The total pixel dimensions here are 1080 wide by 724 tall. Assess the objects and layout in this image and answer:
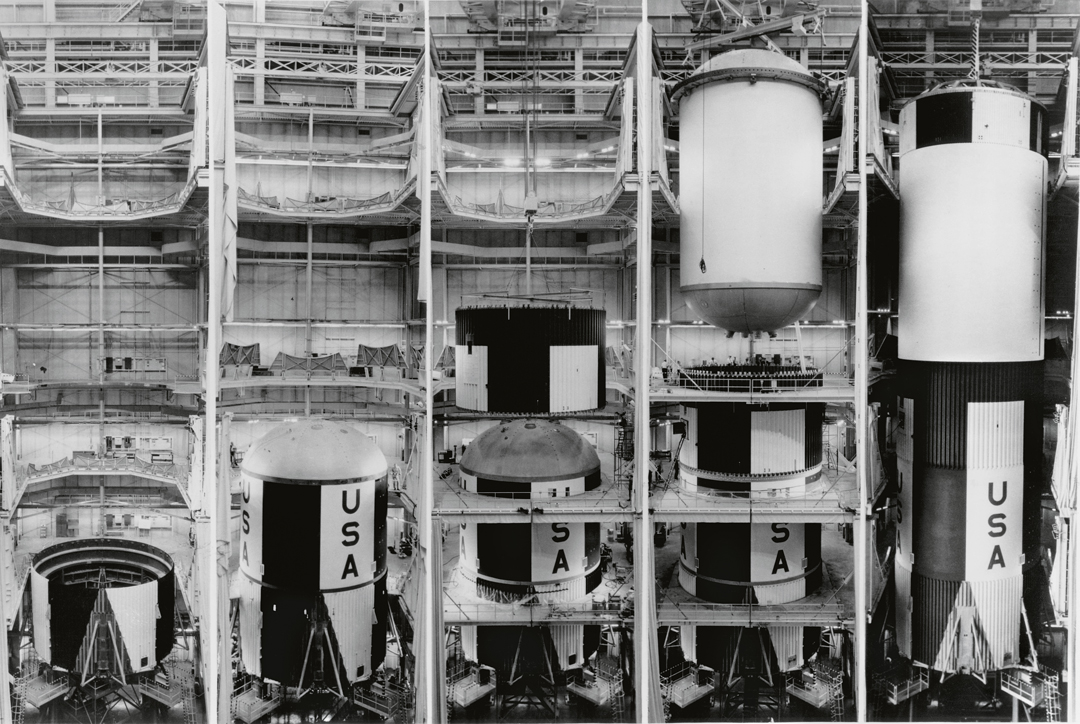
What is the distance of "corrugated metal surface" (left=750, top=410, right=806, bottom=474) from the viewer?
42.6 ft

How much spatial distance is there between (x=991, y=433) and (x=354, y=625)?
1240 cm

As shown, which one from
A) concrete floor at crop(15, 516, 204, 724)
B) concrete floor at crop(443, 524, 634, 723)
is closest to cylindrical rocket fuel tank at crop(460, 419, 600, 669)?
concrete floor at crop(443, 524, 634, 723)

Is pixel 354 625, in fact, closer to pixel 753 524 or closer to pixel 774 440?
pixel 753 524

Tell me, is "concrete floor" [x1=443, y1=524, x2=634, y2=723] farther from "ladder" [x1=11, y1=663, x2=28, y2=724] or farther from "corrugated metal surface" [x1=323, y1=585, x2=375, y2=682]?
"ladder" [x1=11, y1=663, x2=28, y2=724]

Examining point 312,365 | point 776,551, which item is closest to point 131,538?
point 312,365

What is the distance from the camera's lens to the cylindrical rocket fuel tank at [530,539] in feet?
44.1

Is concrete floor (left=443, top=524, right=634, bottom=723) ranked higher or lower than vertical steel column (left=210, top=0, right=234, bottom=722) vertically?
lower

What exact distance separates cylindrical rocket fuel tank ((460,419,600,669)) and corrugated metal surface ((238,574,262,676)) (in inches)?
167

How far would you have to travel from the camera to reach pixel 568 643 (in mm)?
13953

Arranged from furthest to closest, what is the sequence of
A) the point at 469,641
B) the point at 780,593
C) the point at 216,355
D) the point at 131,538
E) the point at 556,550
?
1. the point at 131,538
2. the point at 469,641
3. the point at 556,550
4. the point at 780,593
5. the point at 216,355

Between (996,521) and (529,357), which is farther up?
(529,357)

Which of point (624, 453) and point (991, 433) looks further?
point (624, 453)

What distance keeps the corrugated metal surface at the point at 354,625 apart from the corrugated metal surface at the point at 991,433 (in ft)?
38.1

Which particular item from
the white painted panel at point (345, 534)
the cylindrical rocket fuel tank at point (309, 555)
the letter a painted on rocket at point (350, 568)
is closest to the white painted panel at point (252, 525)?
the cylindrical rocket fuel tank at point (309, 555)
